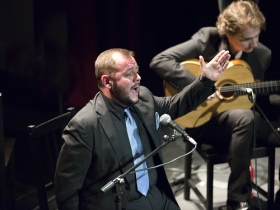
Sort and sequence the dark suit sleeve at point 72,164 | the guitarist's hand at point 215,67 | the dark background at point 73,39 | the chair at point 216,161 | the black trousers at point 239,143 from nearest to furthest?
the dark suit sleeve at point 72,164 < the guitarist's hand at point 215,67 < the black trousers at point 239,143 < the chair at point 216,161 < the dark background at point 73,39

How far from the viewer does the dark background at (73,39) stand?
3678 millimetres

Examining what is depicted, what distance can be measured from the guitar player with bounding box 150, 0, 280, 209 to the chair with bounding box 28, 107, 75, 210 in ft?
2.89

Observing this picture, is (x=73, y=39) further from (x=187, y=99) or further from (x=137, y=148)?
(x=137, y=148)

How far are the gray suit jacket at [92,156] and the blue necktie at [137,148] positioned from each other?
54mm

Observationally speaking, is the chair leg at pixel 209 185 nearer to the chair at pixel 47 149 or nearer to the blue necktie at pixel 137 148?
the blue necktie at pixel 137 148

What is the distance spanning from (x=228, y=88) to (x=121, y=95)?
1236mm

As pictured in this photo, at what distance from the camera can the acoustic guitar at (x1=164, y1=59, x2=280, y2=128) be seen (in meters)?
3.24

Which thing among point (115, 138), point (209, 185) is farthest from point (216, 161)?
point (115, 138)

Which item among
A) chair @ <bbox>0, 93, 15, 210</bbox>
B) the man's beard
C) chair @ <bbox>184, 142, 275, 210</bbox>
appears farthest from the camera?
chair @ <bbox>184, 142, 275, 210</bbox>

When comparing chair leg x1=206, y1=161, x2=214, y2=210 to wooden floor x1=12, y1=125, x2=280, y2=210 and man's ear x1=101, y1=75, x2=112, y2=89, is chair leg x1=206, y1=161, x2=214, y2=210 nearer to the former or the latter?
wooden floor x1=12, y1=125, x2=280, y2=210

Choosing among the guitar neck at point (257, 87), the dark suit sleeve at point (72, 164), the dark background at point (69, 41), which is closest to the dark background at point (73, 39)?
the dark background at point (69, 41)

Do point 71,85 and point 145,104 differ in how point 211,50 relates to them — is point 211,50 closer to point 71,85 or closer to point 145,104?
point 145,104

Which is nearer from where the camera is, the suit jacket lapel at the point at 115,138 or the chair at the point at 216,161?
the suit jacket lapel at the point at 115,138

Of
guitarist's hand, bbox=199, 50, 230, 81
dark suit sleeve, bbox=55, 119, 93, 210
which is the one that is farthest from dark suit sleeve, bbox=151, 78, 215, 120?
dark suit sleeve, bbox=55, 119, 93, 210
